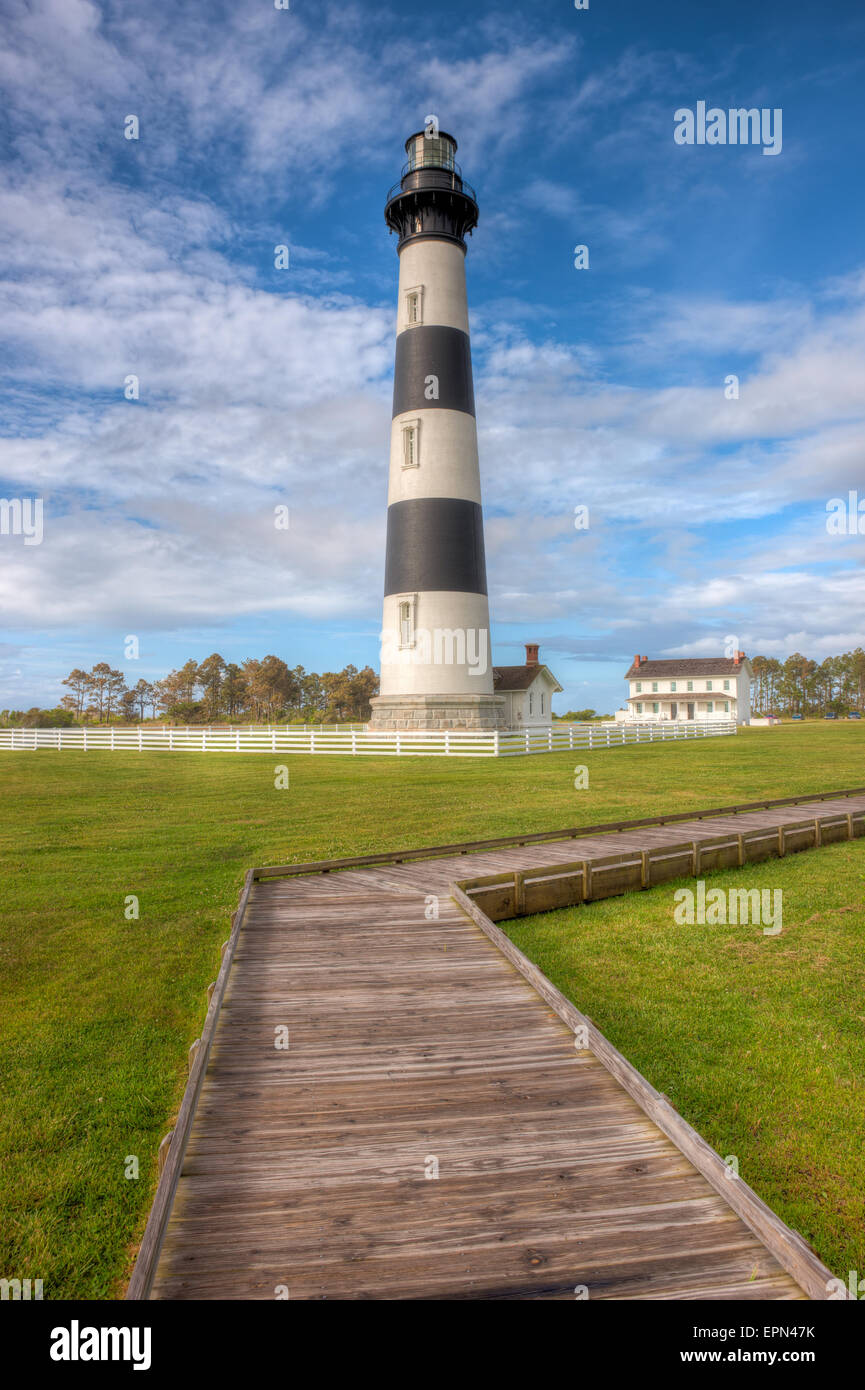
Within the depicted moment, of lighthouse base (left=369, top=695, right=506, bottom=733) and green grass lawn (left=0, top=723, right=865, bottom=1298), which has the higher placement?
lighthouse base (left=369, top=695, right=506, bottom=733)

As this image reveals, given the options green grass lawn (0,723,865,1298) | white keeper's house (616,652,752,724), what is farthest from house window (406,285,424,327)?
white keeper's house (616,652,752,724)

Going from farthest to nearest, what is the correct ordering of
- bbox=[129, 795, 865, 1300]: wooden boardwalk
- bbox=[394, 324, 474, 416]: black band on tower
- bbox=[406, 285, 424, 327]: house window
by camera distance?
1. bbox=[406, 285, 424, 327]: house window
2. bbox=[394, 324, 474, 416]: black band on tower
3. bbox=[129, 795, 865, 1300]: wooden boardwalk

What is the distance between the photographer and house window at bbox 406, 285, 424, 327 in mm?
29078

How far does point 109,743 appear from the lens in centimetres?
3747

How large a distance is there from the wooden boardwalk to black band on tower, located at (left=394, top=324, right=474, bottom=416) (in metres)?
26.3

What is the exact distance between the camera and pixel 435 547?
91.8 feet

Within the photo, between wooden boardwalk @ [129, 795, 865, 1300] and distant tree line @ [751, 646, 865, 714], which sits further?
distant tree line @ [751, 646, 865, 714]

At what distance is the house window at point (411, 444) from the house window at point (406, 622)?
5.26m

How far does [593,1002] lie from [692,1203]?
3.13 m

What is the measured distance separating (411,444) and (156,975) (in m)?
25.1

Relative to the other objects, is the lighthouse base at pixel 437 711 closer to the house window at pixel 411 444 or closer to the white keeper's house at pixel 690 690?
the house window at pixel 411 444

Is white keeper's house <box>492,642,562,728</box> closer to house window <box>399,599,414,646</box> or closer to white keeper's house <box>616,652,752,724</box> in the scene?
house window <box>399,599,414,646</box>

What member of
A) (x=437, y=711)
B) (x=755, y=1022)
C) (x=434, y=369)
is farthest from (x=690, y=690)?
(x=755, y=1022)

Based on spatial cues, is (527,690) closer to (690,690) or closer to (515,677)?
(515,677)
